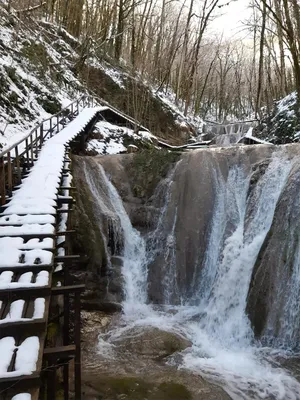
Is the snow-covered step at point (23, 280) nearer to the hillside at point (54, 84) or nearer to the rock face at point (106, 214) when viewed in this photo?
the rock face at point (106, 214)

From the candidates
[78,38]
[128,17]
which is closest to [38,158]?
[78,38]

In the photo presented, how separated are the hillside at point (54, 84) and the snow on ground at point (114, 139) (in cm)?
161

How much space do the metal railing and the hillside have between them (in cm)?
44

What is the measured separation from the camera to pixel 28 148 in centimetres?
906

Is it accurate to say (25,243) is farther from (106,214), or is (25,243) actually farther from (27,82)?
(27,82)

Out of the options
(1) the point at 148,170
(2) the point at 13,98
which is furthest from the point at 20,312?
(2) the point at 13,98

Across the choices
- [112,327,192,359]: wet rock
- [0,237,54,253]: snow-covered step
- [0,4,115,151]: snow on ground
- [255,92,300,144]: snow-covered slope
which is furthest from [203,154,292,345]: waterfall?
[0,4,115,151]: snow on ground

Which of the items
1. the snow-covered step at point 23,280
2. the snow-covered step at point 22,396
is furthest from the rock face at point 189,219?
the snow-covered step at point 22,396

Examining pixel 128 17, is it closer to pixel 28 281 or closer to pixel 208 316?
pixel 208 316

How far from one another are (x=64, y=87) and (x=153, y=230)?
1225 centimetres

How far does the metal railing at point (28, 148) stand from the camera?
6.90m

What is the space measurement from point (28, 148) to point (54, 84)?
10.7 metres

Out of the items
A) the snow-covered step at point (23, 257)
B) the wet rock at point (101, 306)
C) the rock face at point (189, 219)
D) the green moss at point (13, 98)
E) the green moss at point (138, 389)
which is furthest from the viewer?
the green moss at point (13, 98)

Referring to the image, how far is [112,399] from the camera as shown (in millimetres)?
5434
